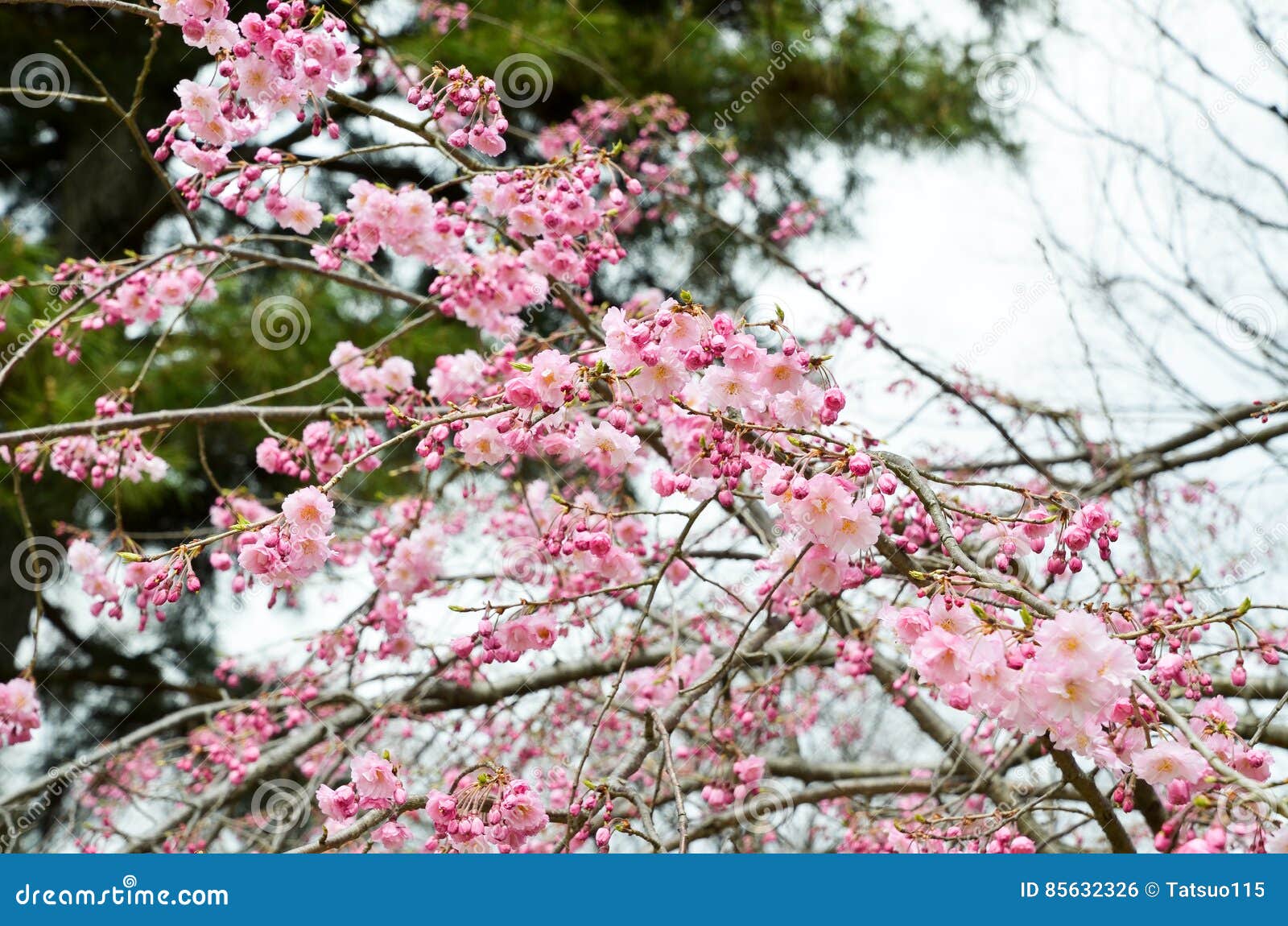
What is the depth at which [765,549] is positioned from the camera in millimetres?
2189

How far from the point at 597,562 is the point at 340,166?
5082mm

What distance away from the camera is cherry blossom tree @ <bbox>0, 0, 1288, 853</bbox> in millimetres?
1282

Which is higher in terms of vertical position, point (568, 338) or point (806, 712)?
point (568, 338)

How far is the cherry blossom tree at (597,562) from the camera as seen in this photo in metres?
1.28

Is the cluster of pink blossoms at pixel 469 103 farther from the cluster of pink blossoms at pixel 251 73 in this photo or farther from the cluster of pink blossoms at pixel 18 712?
the cluster of pink blossoms at pixel 18 712

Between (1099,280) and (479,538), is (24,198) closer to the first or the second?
(479,538)

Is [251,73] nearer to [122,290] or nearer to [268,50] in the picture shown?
[268,50]

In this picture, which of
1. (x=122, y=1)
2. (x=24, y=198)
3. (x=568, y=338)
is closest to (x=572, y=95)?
(x=568, y=338)

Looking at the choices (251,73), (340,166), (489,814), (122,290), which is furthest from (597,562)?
(340,166)

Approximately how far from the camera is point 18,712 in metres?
2.11

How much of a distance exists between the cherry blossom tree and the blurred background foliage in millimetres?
1783

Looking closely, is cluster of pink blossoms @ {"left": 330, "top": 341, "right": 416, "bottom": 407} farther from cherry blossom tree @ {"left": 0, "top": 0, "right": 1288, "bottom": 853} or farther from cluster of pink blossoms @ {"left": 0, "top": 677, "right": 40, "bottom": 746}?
cluster of pink blossoms @ {"left": 0, "top": 677, "right": 40, "bottom": 746}

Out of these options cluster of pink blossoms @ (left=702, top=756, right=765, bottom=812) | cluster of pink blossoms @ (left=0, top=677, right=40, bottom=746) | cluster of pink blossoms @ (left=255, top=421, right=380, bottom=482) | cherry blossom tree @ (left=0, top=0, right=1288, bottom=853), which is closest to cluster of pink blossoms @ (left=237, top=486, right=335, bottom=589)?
cherry blossom tree @ (left=0, top=0, right=1288, bottom=853)

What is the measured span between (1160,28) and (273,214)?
2390 millimetres
